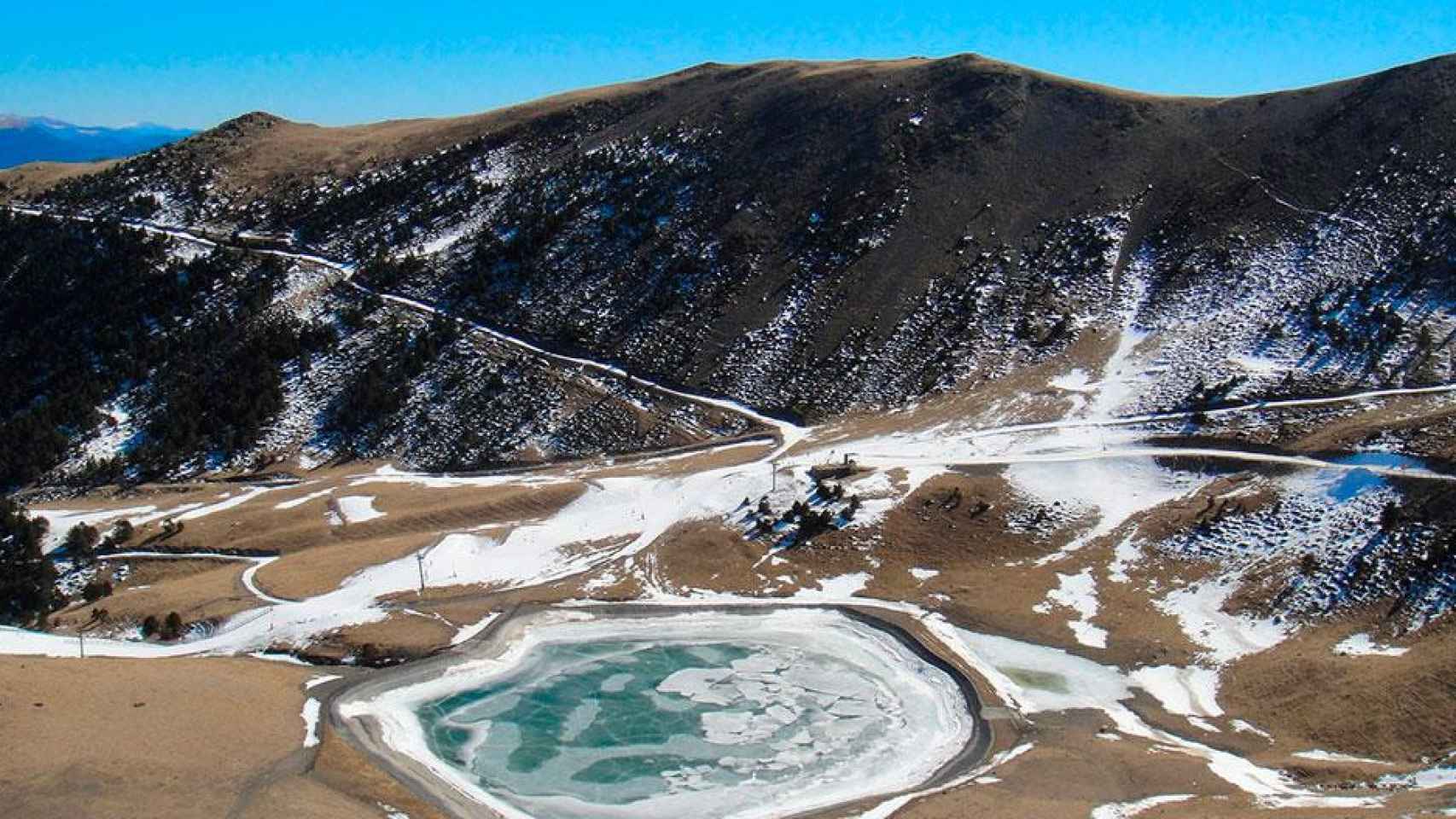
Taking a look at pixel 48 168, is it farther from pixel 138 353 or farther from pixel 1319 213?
pixel 1319 213

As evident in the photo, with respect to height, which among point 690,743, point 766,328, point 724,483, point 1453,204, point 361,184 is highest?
point 361,184

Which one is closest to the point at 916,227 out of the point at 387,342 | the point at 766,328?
the point at 766,328

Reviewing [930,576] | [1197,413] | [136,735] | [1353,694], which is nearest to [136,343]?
[136,735]

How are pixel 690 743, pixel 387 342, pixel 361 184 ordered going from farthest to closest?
pixel 361 184
pixel 387 342
pixel 690 743

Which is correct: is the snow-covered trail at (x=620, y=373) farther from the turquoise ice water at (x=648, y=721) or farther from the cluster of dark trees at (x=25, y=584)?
the cluster of dark trees at (x=25, y=584)

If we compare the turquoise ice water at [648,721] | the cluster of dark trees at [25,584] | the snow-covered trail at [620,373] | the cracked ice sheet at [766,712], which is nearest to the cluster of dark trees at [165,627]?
the cluster of dark trees at [25,584]

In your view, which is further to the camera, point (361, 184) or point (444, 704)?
point (361, 184)

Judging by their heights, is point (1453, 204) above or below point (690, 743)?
above

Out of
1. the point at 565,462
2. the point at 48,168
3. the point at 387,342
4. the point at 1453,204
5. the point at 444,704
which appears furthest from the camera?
the point at 48,168
